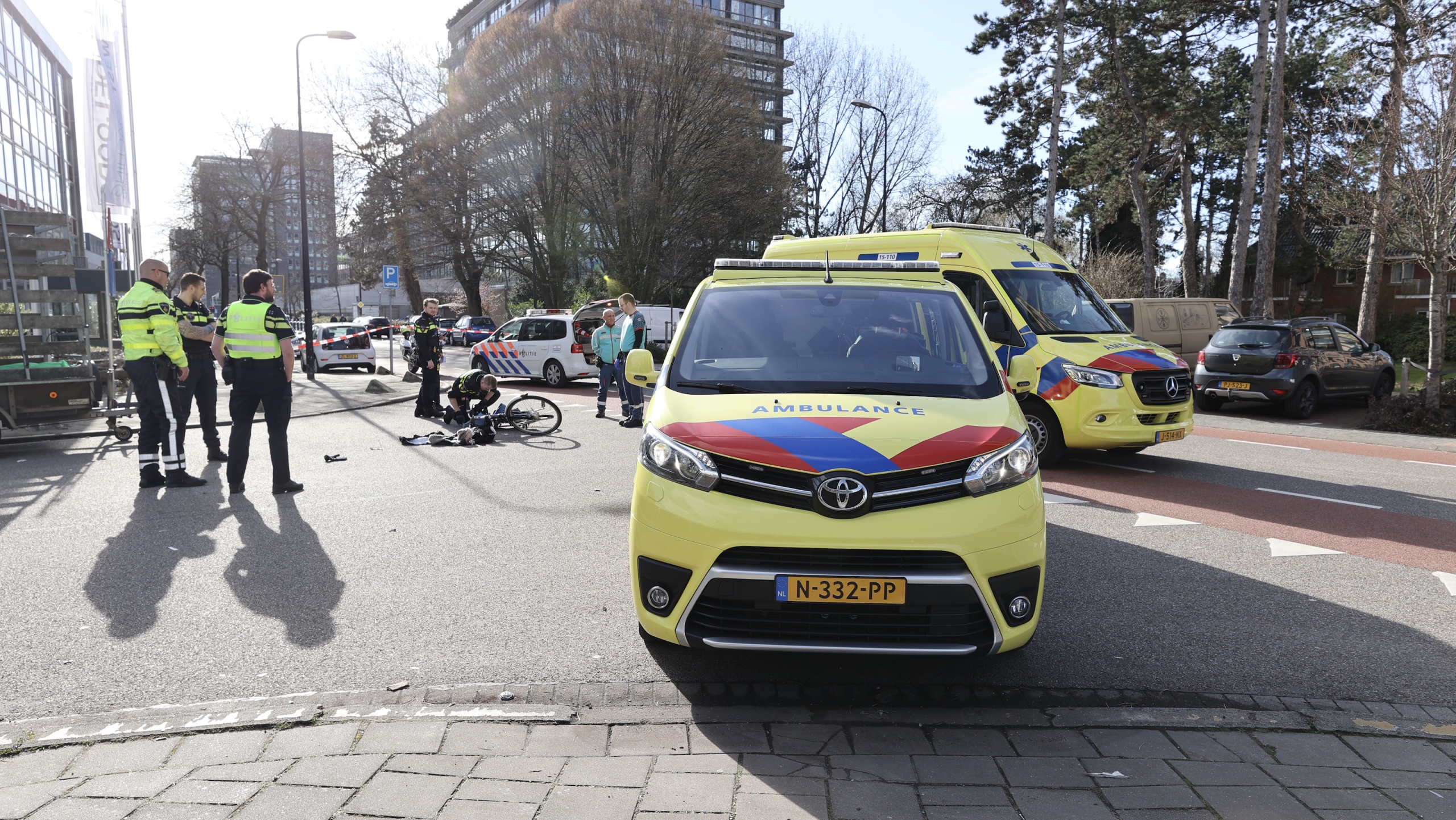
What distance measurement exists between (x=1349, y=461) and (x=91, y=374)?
1476 cm

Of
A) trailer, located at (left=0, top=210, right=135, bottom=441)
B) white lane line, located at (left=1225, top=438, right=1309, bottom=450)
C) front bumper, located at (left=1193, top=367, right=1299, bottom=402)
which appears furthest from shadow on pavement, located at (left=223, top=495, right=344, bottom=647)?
front bumper, located at (left=1193, top=367, right=1299, bottom=402)

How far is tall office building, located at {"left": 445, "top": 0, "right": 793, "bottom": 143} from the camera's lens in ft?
138

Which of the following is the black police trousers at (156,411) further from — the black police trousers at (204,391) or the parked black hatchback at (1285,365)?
the parked black hatchback at (1285,365)

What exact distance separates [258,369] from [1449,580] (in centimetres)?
883

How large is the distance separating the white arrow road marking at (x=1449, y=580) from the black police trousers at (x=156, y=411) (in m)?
9.83

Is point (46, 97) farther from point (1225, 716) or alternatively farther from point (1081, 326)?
point (1225, 716)

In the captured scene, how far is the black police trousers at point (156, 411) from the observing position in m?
8.67

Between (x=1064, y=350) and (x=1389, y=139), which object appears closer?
(x=1064, y=350)

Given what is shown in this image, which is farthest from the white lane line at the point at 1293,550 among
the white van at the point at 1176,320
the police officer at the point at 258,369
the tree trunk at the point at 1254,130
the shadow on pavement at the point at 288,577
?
the tree trunk at the point at 1254,130

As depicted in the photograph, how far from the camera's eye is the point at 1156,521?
7320 millimetres

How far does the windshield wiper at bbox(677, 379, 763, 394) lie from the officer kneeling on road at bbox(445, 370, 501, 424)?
8426 mm

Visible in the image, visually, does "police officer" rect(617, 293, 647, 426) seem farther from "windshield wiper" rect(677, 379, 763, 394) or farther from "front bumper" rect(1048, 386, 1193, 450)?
"windshield wiper" rect(677, 379, 763, 394)

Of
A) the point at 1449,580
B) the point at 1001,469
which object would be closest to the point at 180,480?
the point at 1001,469

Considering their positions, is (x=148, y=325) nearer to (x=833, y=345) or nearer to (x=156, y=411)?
(x=156, y=411)
